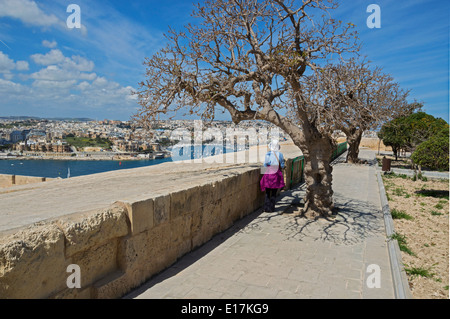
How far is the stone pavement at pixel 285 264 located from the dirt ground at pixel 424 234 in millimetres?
370

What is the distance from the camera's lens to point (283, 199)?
28.5 ft

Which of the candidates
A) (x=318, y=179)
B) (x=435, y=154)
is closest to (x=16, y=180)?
(x=318, y=179)

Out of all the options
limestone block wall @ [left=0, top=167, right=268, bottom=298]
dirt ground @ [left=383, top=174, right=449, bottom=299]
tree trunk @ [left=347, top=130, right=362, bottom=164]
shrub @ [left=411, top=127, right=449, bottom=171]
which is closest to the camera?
limestone block wall @ [left=0, top=167, right=268, bottom=298]

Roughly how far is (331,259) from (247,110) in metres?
3.61

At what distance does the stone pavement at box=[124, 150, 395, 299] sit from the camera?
350 cm

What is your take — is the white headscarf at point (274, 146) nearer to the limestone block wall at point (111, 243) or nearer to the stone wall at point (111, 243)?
the stone wall at point (111, 243)

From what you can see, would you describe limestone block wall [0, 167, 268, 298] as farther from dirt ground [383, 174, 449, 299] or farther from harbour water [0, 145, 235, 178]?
harbour water [0, 145, 235, 178]

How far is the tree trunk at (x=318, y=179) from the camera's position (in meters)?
6.71

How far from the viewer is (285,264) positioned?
4277 millimetres

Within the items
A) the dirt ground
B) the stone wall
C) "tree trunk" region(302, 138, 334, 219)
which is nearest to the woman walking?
"tree trunk" region(302, 138, 334, 219)

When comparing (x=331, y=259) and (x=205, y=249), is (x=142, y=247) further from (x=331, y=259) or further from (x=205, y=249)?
(x=331, y=259)

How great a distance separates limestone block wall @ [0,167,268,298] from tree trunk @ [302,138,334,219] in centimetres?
253

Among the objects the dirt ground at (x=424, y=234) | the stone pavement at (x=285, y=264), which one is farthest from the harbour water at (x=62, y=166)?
the stone pavement at (x=285, y=264)

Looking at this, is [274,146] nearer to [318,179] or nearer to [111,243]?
[318,179]
